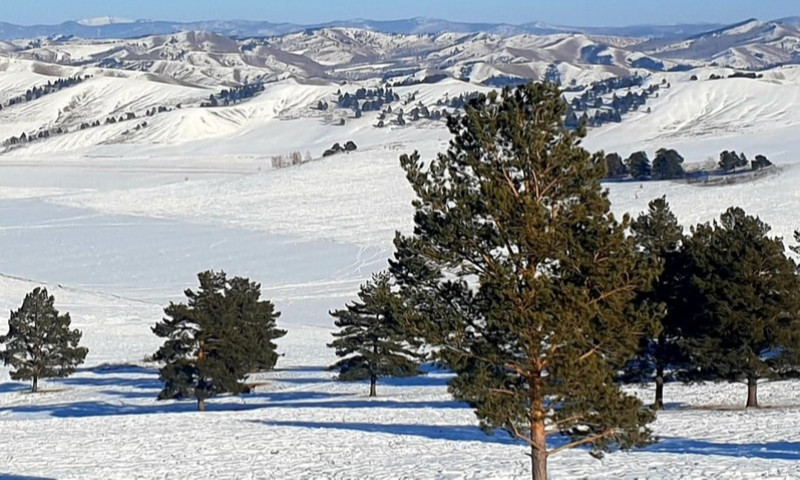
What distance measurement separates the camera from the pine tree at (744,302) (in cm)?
2650

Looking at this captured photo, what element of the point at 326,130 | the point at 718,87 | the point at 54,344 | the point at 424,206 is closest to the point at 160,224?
the point at 54,344

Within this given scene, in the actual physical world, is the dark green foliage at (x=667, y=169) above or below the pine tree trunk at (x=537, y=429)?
above

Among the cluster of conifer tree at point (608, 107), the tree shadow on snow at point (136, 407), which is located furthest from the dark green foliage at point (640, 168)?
the tree shadow on snow at point (136, 407)

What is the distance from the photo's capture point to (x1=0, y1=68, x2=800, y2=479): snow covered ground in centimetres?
2197

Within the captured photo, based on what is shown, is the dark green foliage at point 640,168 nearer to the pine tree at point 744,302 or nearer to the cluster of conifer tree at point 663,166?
the cluster of conifer tree at point 663,166

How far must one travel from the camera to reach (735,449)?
822 inches

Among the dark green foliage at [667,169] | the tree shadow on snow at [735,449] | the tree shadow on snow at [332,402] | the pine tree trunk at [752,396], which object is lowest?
the tree shadow on snow at [332,402]

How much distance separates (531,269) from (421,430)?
1318 centimetres

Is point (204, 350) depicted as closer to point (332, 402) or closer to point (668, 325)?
point (332, 402)

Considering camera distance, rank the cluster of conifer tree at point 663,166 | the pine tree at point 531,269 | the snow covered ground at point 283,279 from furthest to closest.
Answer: the cluster of conifer tree at point 663,166, the snow covered ground at point 283,279, the pine tree at point 531,269

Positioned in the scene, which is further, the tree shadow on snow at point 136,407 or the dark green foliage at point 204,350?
the tree shadow on snow at point 136,407

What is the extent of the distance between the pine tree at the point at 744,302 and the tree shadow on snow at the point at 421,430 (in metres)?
5.37

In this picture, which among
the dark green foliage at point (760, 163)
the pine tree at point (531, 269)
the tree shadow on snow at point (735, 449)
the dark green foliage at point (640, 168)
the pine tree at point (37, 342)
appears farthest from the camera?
the dark green foliage at point (640, 168)

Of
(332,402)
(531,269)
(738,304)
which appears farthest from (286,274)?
(531,269)
